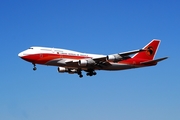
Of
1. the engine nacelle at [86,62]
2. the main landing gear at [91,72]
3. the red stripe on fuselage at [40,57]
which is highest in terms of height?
the red stripe on fuselage at [40,57]

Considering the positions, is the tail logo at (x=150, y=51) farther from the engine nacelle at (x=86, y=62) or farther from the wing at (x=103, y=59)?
the engine nacelle at (x=86, y=62)

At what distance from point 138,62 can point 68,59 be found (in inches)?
648

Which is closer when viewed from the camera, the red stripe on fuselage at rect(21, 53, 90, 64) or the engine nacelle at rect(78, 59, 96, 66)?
the red stripe on fuselage at rect(21, 53, 90, 64)

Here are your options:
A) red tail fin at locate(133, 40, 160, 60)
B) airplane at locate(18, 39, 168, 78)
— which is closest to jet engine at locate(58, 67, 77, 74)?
airplane at locate(18, 39, 168, 78)

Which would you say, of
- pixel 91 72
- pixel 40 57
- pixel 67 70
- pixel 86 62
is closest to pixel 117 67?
pixel 91 72

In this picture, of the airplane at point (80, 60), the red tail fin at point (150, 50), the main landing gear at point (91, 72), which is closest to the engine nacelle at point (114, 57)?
the airplane at point (80, 60)

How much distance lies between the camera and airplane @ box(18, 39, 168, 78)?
241ft

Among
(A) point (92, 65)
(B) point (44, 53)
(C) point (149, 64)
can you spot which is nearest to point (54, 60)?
(B) point (44, 53)

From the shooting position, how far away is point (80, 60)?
7556cm

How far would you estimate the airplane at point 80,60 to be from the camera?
7331 centimetres

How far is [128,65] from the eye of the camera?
272ft

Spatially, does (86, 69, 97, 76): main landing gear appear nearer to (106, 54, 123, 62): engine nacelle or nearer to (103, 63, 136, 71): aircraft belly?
(103, 63, 136, 71): aircraft belly

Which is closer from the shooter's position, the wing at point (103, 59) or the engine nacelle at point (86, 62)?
the wing at point (103, 59)
